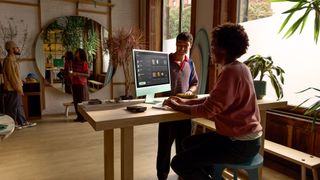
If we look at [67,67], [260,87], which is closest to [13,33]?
[67,67]

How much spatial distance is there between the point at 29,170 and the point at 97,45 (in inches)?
125

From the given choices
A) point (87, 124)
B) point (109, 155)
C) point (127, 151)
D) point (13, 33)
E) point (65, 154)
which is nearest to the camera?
point (127, 151)

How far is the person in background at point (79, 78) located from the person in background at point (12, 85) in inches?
36.6

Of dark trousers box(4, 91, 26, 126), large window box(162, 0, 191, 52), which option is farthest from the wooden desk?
large window box(162, 0, 191, 52)

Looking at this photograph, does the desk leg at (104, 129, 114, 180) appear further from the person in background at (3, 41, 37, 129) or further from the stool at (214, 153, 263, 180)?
the person in background at (3, 41, 37, 129)

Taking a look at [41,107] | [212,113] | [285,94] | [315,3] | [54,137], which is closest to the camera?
Result: [212,113]

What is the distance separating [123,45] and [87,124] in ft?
5.26

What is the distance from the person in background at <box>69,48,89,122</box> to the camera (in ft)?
16.2

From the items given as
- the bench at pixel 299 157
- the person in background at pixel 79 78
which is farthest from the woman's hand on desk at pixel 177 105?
the person in background at pixel 79 78

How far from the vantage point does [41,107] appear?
512 centimetres

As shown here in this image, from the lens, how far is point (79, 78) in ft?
16.3

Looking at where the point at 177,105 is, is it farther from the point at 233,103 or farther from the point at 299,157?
the point at 299,157

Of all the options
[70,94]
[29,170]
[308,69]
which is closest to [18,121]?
[70,94]

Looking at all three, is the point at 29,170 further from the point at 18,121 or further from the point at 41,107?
the point at 41,107
